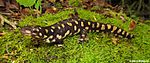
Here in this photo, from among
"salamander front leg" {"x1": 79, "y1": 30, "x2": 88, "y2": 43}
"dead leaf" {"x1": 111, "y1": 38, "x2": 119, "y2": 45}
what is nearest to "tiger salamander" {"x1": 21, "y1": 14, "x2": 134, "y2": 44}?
"salamander front leg" {"x1": 79, "y1": 30, "x2": 88, "y2": 43}

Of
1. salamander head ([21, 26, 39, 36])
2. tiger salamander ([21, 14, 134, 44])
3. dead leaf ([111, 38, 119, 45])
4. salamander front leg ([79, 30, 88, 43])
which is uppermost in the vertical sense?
salamander head ([21, 26, 39, 36])

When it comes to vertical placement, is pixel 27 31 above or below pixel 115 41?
above

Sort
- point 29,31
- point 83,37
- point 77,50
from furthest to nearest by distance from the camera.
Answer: point 83,37
point 77,50
point 29,31

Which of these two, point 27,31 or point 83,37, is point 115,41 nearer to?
point 83,37

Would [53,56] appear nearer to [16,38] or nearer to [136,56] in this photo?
[16,38]

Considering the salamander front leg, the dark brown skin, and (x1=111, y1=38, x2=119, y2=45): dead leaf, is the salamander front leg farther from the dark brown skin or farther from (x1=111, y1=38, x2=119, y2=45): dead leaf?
(x1=111, y1=38, x2=119, y2=45): dead leaf

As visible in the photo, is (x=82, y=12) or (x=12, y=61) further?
(x=82, y=12)

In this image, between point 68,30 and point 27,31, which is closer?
point 27,31

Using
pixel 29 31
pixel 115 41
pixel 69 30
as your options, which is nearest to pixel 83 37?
pixel 69 30

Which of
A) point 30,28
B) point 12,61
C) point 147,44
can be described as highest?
point 30,28

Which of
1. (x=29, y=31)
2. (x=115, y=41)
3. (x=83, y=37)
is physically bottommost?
(x=115, y=41)

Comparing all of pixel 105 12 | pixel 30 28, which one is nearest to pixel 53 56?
pixel 30 28
